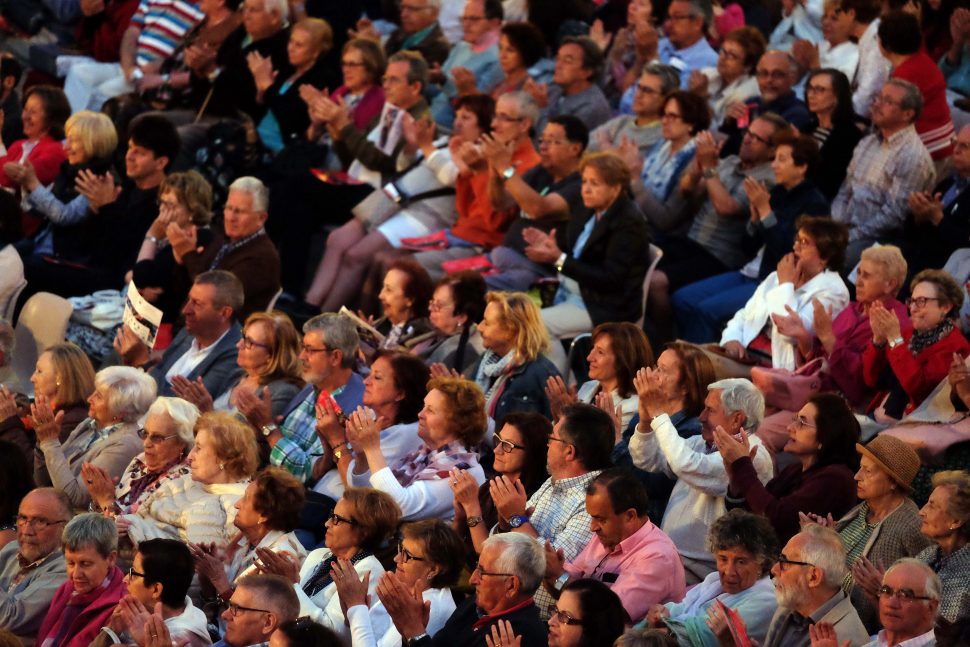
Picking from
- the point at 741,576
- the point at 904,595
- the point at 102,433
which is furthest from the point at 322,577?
the point at 904,595

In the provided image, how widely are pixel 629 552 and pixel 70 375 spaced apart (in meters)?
3.06

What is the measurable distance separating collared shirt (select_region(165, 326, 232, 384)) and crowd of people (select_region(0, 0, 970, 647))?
0.13 feet

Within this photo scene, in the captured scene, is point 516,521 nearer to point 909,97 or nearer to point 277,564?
point 277,564

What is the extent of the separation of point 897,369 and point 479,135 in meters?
3.16

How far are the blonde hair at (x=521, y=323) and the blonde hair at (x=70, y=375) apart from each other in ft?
6.14

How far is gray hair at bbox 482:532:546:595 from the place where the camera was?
19.9ft

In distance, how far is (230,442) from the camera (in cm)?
Answer: 738

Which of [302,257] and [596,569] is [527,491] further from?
[302,257]

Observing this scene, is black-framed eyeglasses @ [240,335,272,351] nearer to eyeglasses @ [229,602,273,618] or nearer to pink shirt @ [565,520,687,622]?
eyeglasses @ [229,602,273,618]

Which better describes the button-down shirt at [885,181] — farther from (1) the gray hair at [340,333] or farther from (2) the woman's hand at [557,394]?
(1) the gray hair at [340,333]

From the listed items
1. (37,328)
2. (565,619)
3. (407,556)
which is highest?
(565,619)

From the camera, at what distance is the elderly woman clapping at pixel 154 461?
24.9 feet

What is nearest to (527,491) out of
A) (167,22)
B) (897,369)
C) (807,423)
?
(807,423)

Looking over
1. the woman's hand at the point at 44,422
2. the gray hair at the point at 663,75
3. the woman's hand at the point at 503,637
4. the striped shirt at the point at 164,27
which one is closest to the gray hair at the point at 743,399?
the woman's hand at the point at 503,637
